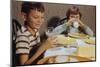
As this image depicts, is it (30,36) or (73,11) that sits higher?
(73,11)

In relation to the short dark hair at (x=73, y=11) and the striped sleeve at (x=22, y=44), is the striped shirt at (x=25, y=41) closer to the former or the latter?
the striped sleeve at (x=22, y=44)

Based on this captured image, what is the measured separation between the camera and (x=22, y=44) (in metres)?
1.91

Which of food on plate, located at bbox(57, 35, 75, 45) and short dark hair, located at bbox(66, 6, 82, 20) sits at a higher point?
short dark hair, located at bbox(66, 6, 82, 20)

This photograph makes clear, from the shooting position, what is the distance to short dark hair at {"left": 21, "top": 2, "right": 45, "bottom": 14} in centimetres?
192

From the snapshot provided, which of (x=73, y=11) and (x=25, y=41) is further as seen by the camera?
(x=73, y=11)

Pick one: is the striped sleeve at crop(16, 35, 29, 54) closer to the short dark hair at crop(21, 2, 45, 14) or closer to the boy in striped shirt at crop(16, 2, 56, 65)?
the boy in striped shirt at crop(16, 2, 56, 65)

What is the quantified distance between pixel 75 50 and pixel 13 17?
760 mm

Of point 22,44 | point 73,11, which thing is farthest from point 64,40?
point 22,44

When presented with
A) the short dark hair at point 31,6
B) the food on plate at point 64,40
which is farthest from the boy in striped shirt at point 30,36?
the food on plate at point 64,40

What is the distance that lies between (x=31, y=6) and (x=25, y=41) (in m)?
0.36

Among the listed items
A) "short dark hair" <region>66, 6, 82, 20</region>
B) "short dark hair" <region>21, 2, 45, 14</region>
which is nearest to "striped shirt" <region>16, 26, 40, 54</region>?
"short dark hair" <region>21, 2, 45, 14</region>

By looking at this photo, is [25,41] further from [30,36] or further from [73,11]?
[73,11]

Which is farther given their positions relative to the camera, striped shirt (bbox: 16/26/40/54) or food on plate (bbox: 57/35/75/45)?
food on plate (bbox: 57/35/75/45)

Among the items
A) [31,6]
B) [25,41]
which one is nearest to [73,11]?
[31,6]
